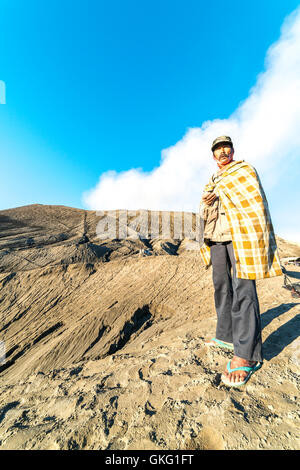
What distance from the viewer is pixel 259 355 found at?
1.60 meters

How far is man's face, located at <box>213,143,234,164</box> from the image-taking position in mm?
1843

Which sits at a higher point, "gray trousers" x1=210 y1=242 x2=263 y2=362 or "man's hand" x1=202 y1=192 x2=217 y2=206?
"man's hand" x1=202 y1=192 x2=217 y2=206

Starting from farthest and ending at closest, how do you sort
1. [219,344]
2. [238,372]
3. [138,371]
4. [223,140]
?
[219,344] < [138,371] < [223,140] < [238,372]

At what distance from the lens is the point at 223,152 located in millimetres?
1855

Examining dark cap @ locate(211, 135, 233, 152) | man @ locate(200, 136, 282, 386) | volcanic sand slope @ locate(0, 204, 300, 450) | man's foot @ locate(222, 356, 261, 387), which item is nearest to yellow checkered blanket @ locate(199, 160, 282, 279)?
man @ locate(200, 136, 282, 386)

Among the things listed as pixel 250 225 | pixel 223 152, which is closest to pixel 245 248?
pixel 250 225

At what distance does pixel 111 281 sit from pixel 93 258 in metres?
3.78

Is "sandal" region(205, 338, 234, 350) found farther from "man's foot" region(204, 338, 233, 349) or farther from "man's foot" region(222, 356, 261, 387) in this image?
"man's foot" region(222, 356, 261, 387)

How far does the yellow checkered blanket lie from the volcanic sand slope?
844mm

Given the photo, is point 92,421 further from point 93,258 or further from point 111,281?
point 93,258

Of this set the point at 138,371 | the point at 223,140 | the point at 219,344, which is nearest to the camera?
the point at 223,140

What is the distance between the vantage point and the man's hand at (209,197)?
1820 mm

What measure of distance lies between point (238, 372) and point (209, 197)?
1.43 meters

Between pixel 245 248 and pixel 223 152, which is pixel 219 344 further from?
pixel 223 152
